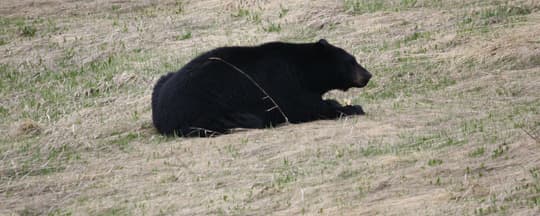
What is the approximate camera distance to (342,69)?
12625 millimetres

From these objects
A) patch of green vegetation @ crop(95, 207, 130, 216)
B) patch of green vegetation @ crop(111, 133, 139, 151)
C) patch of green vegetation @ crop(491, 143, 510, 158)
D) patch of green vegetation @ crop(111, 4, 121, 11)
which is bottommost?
patch of green vegetation @ crop(111, 4, 121, 11)

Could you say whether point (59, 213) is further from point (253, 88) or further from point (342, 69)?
point (342, 69)

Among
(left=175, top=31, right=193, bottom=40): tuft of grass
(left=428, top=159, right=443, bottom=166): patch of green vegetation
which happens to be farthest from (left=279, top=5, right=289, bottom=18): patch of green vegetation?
(left=428, top=159, right=443, bottom=166): patch of green vegetation

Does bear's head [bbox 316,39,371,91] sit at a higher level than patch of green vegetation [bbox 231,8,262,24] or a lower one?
higher

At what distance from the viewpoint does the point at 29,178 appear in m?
10.1

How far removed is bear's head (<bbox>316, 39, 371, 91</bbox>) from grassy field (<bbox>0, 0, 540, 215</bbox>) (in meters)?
0.37

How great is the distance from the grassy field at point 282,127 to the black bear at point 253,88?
33 cm

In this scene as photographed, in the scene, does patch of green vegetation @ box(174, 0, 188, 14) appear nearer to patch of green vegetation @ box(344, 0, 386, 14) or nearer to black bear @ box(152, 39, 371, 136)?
patch of green vegetation @ box(344, 0, 386, 14)

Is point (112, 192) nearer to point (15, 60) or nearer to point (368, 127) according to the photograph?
point (368, 127)

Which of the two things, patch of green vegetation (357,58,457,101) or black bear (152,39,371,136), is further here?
patch of green vegetation (357,58,457,101)

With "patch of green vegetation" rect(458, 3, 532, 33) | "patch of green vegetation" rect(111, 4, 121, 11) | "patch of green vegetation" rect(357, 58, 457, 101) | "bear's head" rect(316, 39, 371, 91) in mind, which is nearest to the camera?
"bear's head" rect(316, 39, 371, 91)

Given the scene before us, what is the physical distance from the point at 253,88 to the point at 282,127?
579 millimetres

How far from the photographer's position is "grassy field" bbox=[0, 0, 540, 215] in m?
8.66

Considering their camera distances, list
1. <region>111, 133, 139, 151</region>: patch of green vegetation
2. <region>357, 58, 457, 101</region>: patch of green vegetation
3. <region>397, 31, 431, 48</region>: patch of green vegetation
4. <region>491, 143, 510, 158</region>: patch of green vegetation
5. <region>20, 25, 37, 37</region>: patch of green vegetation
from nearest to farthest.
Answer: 1. <region>491, 143, 510, 158</region>: patch of green vegetation
2. <region>111, 133, 139, 151</region>: patch of green vegetation
3. <region>357, 58, 457, 101</region>: patch of green vegetation
4. <region>397, 31, 431, 48</region>: patch of green vegetation
5. <region>20, 25, 37, 37</region>: patch of green vegetation
